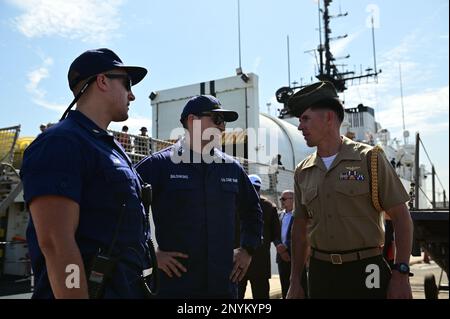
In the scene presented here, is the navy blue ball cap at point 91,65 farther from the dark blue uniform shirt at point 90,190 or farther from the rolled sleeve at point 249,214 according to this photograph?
the rolled sleeve at point 249,214

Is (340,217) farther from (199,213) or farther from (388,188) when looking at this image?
(199,213)

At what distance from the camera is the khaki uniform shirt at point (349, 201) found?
2494 millimetres

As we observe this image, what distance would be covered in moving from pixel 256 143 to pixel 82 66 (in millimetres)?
10519

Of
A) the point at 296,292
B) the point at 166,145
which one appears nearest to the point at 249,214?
the point at 296,292

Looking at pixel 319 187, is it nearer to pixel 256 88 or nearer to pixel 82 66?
pixel 82 66

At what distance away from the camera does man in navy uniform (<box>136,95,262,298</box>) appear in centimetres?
274

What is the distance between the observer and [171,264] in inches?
107

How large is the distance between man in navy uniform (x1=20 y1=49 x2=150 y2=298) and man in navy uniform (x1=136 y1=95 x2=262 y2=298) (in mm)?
706

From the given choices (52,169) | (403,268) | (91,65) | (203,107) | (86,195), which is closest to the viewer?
(52,169)

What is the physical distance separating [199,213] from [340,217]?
892mm

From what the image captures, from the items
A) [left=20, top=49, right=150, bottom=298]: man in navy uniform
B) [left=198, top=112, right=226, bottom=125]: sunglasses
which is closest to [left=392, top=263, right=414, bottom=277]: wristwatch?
[left=20, top=49, right=150, bottom=298]: man in navy uniform

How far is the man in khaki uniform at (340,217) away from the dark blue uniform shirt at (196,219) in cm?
47

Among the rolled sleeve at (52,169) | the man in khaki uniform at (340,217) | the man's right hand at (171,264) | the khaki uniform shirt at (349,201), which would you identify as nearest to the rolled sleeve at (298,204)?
the man in khaki uniform at (340,217)

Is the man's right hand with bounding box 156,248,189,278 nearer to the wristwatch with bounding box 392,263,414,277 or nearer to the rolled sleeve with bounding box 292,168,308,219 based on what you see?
the rolled sleeve with bounding box 292,168,308,219
